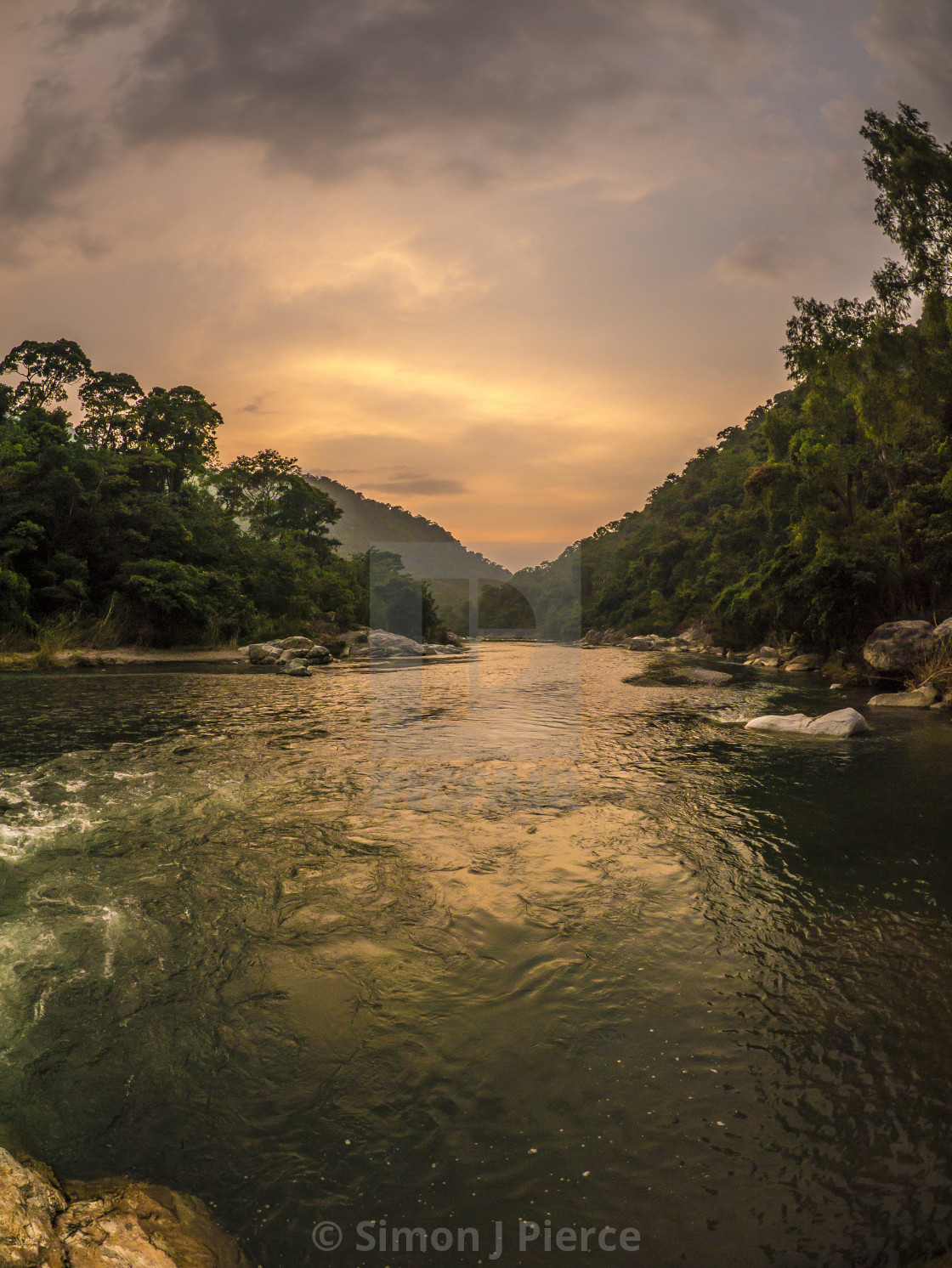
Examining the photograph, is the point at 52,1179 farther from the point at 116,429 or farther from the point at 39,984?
the point at 116,429

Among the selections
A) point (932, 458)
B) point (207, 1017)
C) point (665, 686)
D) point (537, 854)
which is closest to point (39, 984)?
point (207, 1017)

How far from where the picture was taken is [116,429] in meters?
37.1

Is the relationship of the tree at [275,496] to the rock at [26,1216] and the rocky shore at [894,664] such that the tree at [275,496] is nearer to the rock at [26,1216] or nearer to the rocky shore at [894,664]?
the rocky shore at [894,664]

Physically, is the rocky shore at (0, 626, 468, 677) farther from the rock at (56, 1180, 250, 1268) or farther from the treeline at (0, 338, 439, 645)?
the rock at (56, 1180, 250, 1268)

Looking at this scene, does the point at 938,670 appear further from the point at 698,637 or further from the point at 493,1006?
the point at 698,637

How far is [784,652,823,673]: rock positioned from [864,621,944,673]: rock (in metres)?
5.02

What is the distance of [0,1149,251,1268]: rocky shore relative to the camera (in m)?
1.77

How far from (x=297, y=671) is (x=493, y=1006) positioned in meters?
19.6

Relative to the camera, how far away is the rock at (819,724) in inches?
435

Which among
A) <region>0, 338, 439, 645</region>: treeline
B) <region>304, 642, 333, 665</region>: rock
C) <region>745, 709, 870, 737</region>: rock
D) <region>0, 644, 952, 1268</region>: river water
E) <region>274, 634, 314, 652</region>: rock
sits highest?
<region>0, 338, 439, 645</region>: treeline

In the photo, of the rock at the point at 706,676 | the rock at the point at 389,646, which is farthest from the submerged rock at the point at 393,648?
the rock at the point at 706,676

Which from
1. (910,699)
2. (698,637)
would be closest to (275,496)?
(698,637)

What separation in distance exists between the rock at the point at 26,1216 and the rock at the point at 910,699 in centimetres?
1645

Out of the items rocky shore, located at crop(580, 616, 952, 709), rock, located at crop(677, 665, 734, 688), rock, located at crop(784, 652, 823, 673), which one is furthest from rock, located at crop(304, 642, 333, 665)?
rock, located at crop(784, 652, 823, 673)
